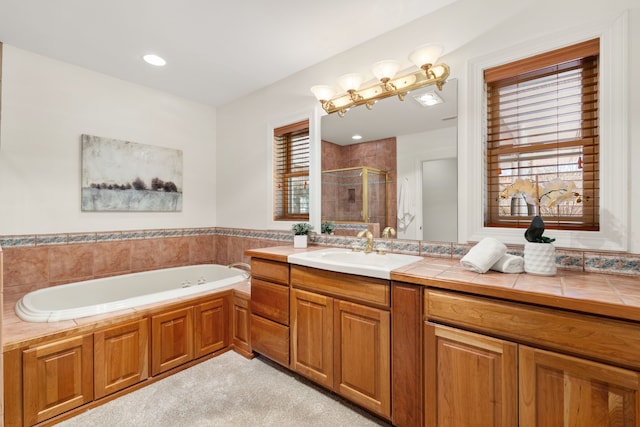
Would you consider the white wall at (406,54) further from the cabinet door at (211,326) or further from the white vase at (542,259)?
the cabinet door at (211,326)

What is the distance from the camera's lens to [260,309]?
224 centimetres

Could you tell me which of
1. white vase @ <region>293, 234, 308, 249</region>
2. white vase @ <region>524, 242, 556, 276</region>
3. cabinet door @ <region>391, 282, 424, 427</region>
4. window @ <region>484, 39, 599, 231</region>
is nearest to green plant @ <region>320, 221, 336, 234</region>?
white vase @ <region>293, 234, 308, 249</region>

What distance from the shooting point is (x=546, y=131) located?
63.0 inches

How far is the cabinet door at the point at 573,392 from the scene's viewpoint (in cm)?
100

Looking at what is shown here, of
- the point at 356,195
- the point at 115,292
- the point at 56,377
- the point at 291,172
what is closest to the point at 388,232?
the point at 356,195

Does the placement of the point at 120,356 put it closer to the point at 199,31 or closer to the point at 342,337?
the point at 342,337

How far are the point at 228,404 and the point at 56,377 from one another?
3.26 feet

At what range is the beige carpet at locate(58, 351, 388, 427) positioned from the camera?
1.68 metres

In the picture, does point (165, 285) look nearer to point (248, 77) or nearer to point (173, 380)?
point (173, 380)

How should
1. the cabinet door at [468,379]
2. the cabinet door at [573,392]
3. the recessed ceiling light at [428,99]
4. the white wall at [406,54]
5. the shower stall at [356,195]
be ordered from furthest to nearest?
1. the shower stall at [356,195]
2. the recessed ceiling light at [428,99]
3. the white wall at [406,54]
4. the cabinet door at [468,379]
5. the cabinet door at [573,392]

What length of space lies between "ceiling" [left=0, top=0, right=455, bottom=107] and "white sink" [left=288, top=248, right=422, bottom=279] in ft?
5.38

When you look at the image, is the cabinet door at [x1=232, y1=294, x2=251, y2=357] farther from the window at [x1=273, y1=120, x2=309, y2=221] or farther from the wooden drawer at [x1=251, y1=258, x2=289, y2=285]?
the window at [x1=273, y1=120, x2=309, y2=221]

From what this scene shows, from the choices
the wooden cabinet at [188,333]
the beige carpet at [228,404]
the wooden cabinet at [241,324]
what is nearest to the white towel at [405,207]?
the beige carpet at [228,404]

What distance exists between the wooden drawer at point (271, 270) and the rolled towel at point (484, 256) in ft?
3.77
